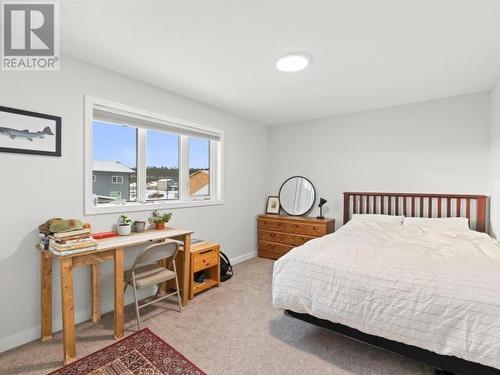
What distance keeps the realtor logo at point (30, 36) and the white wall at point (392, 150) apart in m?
3.47

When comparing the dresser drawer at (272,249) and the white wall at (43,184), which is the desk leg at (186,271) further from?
the dresser drawer at (272,249)

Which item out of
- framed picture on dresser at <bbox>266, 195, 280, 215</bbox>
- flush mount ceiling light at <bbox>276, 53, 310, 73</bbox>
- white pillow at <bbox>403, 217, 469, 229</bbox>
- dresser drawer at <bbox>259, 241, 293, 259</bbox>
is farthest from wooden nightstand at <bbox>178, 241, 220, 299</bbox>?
white pillow at <bbox>403, 217, 469, 229</bbox>

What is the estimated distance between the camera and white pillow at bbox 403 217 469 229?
9.66ft

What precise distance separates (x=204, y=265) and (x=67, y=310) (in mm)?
1361

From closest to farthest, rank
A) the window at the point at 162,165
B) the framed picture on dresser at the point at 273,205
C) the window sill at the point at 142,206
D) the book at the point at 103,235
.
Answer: the book at the point at 103,235 → the window sill at the point at 142,206 → the window at the point at 162,165 → the framed picture on dresser at the point at 273,205

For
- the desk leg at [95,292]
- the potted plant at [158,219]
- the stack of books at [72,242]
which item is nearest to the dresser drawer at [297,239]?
the potted plant at [158,219]

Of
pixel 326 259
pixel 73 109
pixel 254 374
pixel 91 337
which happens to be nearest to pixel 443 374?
pixel 326 259

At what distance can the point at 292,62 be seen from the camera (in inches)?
91.6

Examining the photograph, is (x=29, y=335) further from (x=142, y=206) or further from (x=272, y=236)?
(x=272, y=236)

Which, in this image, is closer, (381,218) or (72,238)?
(72,238)

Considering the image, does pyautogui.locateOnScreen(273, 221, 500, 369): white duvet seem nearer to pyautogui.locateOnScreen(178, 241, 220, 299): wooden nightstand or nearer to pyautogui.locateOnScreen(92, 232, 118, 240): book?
pyautogui.locateOnScreen(178, 241, 220, 299): wooden nightstand

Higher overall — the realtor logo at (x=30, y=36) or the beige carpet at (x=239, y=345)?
the realtor logo at (x=30, y=36)

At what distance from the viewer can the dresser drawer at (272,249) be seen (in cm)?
418

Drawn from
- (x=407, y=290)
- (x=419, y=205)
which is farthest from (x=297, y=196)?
(x=407, y=290)
